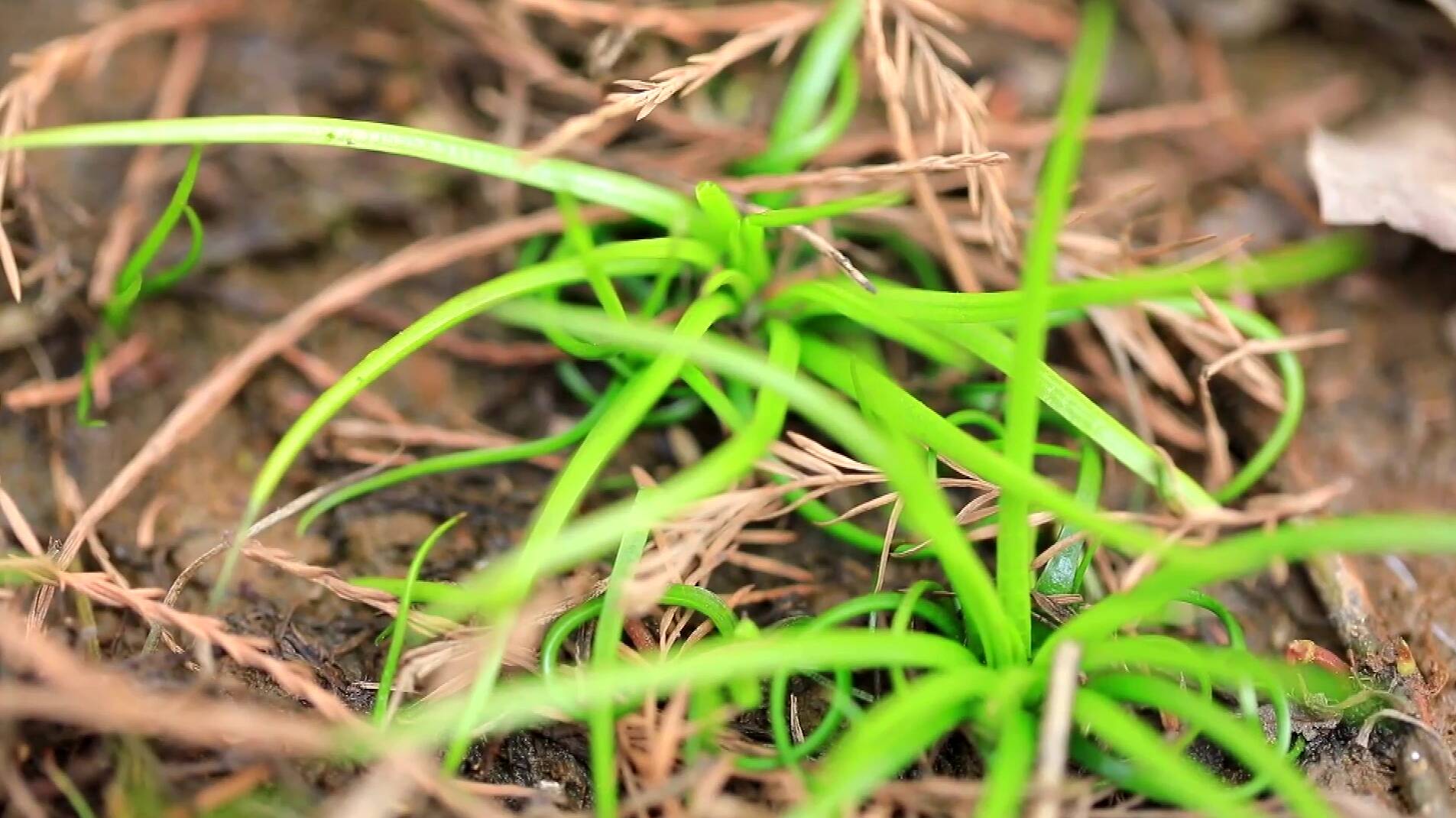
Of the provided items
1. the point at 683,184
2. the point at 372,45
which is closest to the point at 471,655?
the point at 683,184

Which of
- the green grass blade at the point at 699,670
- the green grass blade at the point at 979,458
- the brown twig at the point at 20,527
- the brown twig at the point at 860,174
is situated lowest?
the green grass blade at the point at 699,670

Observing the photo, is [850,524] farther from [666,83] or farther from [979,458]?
[666,83]

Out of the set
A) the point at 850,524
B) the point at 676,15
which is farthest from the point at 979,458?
the point at 676,15

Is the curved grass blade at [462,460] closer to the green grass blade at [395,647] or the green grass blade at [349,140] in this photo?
the green grass blade at [395,647]

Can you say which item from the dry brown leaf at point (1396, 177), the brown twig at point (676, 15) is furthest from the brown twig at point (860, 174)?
the dry brown leaf at point (1396, 177)

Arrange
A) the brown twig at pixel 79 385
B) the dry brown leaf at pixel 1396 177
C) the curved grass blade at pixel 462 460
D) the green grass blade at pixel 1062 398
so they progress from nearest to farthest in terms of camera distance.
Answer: the green grass blade at pixel 1062 398
the curved grass blade at pixel 462 460
the brown twig at pixel 79 385
the dry brown leaf at pixel 1396 177

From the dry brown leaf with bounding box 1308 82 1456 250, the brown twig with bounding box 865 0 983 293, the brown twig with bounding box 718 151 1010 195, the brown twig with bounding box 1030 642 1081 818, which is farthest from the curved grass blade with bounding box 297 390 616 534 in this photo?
the dry brown leaf with bounding box 1308 82 1456 250

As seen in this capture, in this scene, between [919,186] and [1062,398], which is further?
[919,186]

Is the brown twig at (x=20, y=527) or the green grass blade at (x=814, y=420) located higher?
the green grass blade at (x=814, y=420)
